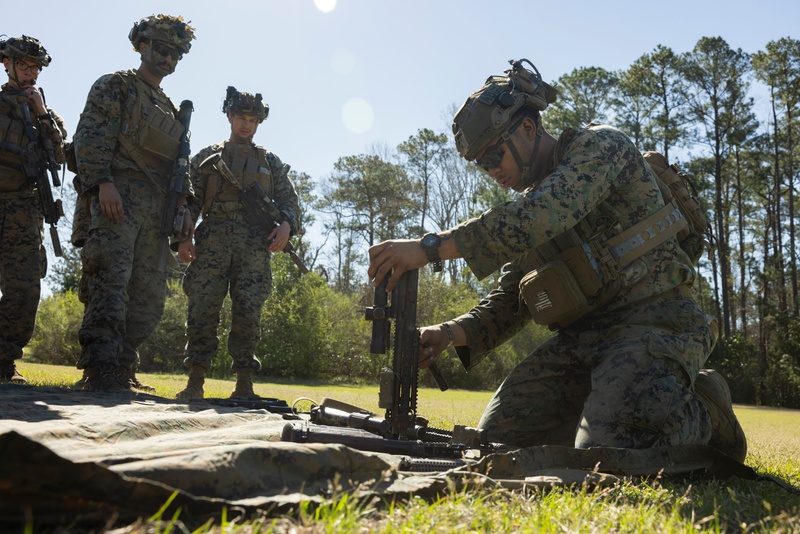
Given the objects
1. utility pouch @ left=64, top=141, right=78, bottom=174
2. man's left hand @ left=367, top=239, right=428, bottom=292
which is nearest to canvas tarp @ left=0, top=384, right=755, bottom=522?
man's left hand @ left=367, top=239, right=428, bottom=292

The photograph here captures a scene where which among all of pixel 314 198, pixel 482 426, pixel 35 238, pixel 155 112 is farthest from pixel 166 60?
pixel 314 198

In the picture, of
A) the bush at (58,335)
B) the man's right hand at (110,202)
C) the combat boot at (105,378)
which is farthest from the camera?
the bush at (58,335)

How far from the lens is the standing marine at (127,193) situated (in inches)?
213

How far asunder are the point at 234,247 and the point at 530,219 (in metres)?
4.16

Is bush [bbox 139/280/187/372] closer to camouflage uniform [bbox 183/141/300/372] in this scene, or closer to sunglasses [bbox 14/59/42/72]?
sunglasses [bbox 14/59/42/72]

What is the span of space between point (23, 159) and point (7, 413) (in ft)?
14.7

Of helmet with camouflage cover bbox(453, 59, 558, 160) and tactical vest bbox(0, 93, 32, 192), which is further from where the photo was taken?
tactical vest bbox(0, 93, 32, 192)

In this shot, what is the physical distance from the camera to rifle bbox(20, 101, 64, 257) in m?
6.80

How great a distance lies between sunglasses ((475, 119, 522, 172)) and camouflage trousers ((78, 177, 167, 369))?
10.7 feet

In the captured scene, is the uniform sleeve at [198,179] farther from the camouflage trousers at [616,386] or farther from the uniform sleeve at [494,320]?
the camouflage trousers at [616,386]

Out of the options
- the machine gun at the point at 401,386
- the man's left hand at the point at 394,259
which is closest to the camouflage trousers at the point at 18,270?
the machine gun at the point at 401,386

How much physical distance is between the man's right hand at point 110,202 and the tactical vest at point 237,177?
136 centimetres

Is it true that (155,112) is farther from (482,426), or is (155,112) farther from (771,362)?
(771,362)

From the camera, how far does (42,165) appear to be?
699cm
